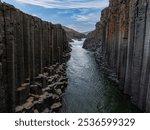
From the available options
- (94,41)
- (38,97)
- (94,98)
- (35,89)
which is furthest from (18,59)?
(94,41)

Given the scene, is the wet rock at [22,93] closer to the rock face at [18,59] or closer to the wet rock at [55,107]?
the rock face at [18,59]

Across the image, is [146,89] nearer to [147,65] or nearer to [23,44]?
[147,65]

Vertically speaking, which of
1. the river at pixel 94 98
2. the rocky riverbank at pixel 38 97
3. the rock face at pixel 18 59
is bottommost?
the river at pixel 94 98

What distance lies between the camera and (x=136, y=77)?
13.4m

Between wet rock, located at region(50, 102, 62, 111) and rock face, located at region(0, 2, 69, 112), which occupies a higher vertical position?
rock face, located at region(0, 2, 69, 112)

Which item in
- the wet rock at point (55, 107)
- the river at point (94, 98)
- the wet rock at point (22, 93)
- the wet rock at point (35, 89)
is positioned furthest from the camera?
the river at point (94, 98)

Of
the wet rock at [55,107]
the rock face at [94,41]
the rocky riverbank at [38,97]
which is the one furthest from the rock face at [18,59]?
the rock face at [94,41]

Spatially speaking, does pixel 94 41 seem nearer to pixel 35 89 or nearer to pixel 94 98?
pixel 94 98

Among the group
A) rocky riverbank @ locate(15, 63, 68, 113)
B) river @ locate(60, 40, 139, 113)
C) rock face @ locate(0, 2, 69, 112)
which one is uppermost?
rock face @ locate(0, 2, 69, 112)

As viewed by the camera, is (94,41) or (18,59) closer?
(18,59)

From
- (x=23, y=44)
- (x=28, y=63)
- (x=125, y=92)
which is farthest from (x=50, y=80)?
(x=125, y=92)

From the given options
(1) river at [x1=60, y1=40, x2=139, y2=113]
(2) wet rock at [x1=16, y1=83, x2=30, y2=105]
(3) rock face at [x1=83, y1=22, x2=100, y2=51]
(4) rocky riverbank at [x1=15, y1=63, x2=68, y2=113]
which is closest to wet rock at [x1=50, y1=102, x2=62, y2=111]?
(4) rocky riverbank at [x1=15, y1=63, x2=68, y2=113]

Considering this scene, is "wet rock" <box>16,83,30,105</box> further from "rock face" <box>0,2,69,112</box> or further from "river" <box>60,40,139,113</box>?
"river" <box>60,40,139,113</box>

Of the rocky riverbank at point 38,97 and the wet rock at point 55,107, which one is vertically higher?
the rocky riverbank at point 38,97
